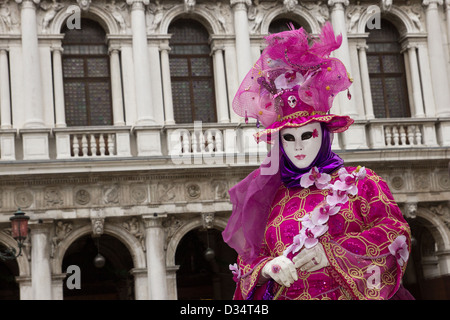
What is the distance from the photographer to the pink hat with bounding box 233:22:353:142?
500 centimetres

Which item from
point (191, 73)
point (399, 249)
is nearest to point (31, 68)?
point (191, 73)

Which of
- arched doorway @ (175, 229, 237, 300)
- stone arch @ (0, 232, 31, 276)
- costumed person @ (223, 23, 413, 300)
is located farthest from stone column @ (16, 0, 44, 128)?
costumed person @ (223, 23, 413, 300)

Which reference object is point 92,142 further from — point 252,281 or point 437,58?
point 252,281

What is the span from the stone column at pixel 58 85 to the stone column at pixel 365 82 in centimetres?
570

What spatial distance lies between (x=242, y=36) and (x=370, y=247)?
37.4 ft

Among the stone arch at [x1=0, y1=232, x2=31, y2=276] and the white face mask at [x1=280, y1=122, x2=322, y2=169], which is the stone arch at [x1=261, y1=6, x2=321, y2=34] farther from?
the white face mask at [x1=280, y1=122, x2=322, y2=169]

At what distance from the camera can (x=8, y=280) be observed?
16359 millimetres

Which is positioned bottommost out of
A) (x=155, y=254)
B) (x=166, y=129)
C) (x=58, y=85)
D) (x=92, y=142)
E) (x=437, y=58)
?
(x=155, y=254)

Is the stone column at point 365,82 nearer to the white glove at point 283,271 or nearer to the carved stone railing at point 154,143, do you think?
the carved stone railing at point 154,143

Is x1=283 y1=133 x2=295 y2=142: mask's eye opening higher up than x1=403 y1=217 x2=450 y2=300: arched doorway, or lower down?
higher up

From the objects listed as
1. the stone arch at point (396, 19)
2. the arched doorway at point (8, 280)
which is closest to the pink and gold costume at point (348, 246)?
Result: the stone arch at point (396, 19)

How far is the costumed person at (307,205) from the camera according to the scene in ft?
14.8

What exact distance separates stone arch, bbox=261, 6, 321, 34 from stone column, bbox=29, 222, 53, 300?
218 inches
